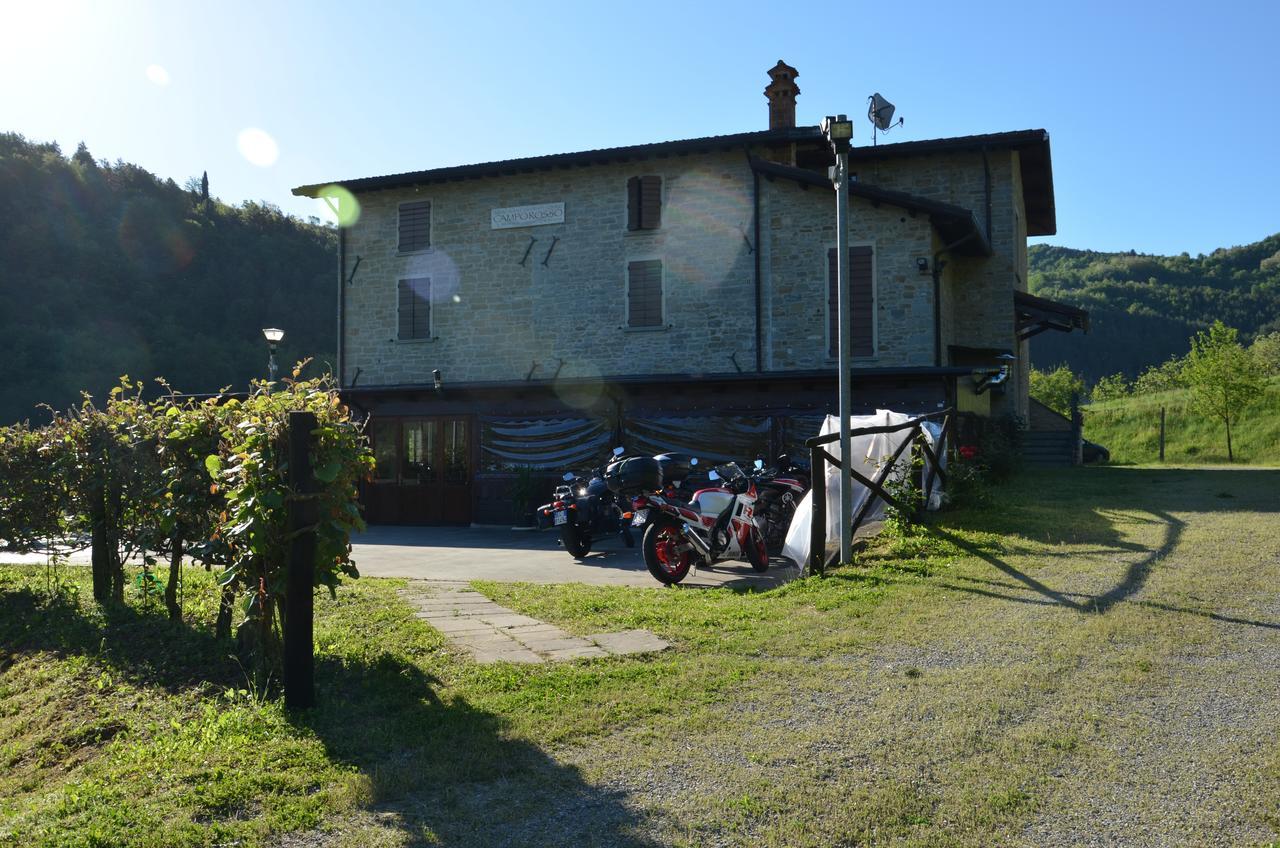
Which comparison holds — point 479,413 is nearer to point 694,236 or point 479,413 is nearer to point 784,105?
point 694,236

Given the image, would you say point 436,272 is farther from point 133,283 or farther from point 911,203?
point 133,283

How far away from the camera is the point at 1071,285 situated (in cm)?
7731

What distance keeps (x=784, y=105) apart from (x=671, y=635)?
15628 mm

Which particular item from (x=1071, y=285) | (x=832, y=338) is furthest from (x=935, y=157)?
(x=1071, y=285)

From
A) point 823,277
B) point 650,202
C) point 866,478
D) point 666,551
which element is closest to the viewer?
point 666,551

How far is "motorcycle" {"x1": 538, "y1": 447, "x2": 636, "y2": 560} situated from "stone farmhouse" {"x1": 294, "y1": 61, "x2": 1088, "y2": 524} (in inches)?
144

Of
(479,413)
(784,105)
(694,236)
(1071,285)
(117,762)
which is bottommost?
(117,762)

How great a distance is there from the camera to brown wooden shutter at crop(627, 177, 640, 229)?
1753cm

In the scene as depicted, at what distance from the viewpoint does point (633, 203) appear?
57.7ft

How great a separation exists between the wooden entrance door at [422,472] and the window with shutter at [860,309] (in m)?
6.52

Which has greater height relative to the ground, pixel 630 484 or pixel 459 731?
pixel 630 484

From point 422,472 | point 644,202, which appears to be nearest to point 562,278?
point 644,202

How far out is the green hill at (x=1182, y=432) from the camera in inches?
1070

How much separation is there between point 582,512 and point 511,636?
5.38 m
